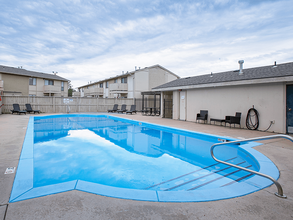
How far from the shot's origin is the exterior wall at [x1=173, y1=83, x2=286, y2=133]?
8.27 metres

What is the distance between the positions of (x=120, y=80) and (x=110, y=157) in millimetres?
24255

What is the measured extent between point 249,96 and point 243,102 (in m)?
0.45

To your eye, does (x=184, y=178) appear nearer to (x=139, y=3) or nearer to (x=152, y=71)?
(x=139, y=3)

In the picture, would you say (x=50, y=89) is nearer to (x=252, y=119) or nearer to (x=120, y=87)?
(x=120, y=87)

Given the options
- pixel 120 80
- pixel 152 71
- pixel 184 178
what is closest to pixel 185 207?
pixel 184 178

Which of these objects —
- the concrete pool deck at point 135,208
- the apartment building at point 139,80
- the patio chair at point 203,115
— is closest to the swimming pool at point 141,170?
the concrete pool deck at point 135,208

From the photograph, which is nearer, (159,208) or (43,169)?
(159,208)

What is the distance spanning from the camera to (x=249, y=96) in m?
9.51

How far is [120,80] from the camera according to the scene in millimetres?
28812

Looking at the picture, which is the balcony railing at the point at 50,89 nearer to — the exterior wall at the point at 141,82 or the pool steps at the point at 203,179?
the exterior wall at the point at 141,82

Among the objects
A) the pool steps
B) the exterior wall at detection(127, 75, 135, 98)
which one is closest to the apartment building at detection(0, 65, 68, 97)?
the exterior wall at detection(127, 75, 135, 98)

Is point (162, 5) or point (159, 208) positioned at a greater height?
point (162, 5)

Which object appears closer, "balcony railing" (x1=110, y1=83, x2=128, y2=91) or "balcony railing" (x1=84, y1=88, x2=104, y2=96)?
"balcony railing" (x1=110, y1=83, x2=128, y2=91)

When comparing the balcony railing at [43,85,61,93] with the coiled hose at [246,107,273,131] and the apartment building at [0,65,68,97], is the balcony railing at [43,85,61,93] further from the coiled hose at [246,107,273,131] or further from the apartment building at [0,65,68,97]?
the coiled hose at [246,107,273,131]
